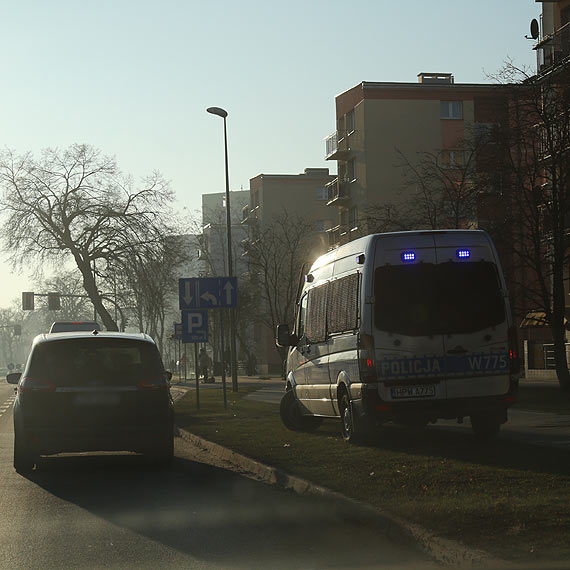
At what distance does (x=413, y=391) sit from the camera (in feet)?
44.7

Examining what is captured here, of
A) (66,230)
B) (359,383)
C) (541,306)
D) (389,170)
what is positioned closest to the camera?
(359,383)

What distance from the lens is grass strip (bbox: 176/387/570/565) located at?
7230 mm

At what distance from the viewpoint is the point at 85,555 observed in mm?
7512

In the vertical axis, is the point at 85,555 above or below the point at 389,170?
below

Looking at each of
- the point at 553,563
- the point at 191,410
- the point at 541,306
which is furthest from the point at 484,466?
the point at 541,306

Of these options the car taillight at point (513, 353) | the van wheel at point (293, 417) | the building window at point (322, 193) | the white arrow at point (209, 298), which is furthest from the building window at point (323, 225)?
the car taillight at point (513, 353)

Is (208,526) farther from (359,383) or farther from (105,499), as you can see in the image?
(359,383)

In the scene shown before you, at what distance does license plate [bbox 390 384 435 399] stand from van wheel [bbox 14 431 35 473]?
14.8 feet

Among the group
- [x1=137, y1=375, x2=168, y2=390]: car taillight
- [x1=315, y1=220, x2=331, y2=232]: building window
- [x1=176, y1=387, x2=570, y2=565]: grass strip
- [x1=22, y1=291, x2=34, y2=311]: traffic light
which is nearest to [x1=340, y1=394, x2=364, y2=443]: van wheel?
[x1=176, y1=387, x2=570, y2=565]: grass strip

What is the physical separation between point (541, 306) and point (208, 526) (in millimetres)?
22310

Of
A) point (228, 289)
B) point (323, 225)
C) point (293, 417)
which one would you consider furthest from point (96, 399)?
Answer: point (323, 225)

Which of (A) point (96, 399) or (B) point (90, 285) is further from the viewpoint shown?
(B) point (90, 285)

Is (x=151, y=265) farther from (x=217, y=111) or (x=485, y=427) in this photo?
(x=485, y=427)

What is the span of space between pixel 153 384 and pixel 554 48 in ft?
104
